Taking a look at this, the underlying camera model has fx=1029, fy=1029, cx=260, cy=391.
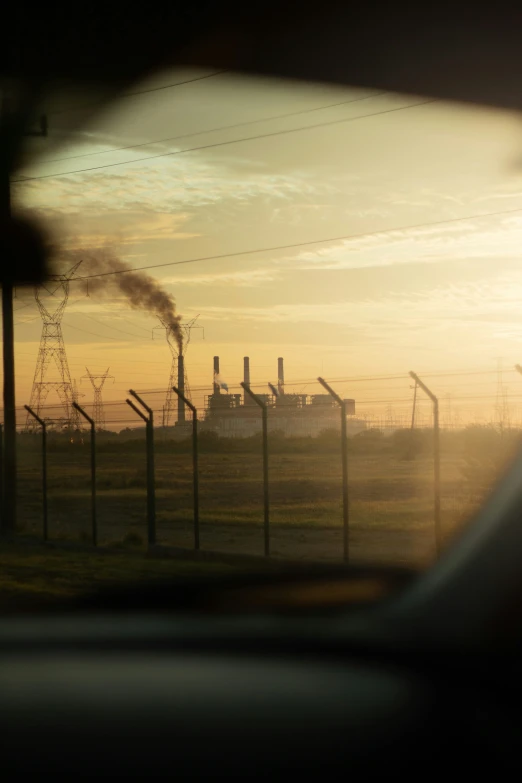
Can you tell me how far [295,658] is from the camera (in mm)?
3180

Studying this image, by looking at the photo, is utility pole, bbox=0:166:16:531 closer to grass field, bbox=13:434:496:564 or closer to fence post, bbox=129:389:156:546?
grass field, bbox=13:434:496:564

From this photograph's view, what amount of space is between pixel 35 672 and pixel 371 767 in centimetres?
119

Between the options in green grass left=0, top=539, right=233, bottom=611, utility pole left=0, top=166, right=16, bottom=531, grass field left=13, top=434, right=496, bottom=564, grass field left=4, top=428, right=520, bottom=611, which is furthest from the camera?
utility pole left=0, top=166, right=16, bottom=531

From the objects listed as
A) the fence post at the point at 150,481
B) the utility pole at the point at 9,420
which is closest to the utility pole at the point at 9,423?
the utility pole at the point at 9,420

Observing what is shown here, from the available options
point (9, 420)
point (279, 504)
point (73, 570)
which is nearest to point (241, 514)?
point (279, 504)

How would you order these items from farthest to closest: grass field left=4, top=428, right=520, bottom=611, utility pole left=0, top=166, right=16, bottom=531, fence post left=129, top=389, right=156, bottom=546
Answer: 1. utility pole left=0, top=166, right=16, bottom=531
2. fence post left=129, top=389, right=156, bottom=546
3. grass field left=4, top=428, right=520, bottom=611

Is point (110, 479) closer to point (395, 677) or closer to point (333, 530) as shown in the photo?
point (333, 530)

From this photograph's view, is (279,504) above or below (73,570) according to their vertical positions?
below

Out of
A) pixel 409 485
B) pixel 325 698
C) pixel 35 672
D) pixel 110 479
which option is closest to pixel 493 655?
pixel 325 698

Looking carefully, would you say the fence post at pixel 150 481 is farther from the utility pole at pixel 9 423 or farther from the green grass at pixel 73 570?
the utility pole at pixel 9 423

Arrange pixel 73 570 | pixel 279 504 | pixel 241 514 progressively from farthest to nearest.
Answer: pixel 279 504
pixel 241 514
pixel 73 570

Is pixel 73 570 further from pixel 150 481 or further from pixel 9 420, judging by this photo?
pixel 9 420

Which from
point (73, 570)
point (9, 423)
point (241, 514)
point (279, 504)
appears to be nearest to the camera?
point (73, 570)

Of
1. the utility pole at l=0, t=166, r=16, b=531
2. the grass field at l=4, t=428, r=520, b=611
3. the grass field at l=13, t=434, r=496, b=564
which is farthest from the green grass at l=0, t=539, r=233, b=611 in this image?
the utility pole at l=0, t=166, r=16, b=531
